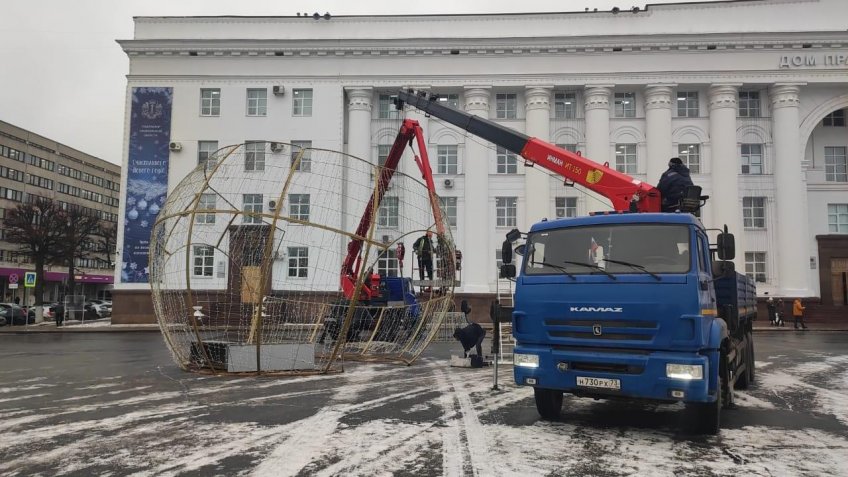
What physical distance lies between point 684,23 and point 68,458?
119 ft

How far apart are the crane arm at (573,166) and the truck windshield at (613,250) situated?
2664 mm

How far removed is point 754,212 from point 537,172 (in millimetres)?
12729

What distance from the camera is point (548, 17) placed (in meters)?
34.1

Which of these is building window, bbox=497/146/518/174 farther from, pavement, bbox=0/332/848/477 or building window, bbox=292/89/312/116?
pavement, bbox=0/332/848/477

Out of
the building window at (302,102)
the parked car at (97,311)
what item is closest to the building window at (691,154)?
the building window at (302,102)

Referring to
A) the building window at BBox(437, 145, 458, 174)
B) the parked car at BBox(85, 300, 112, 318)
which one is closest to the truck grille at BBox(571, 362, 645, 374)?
the building window at BBox(437, 145, 458, 174)

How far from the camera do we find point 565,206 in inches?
1326

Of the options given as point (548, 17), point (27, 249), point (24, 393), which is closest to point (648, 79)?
point (548, 17)

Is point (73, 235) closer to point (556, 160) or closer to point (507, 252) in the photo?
point (556, 160)

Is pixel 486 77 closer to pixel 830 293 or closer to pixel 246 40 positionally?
pixel 246 40

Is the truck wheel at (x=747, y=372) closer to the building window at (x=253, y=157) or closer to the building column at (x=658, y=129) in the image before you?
the building window at (x=253, y=157)

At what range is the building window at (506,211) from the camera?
110ft

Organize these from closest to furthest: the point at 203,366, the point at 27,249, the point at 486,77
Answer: the point at 203,366 → the point at 486,77 → the point at 27,249

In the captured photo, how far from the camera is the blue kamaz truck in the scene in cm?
670
